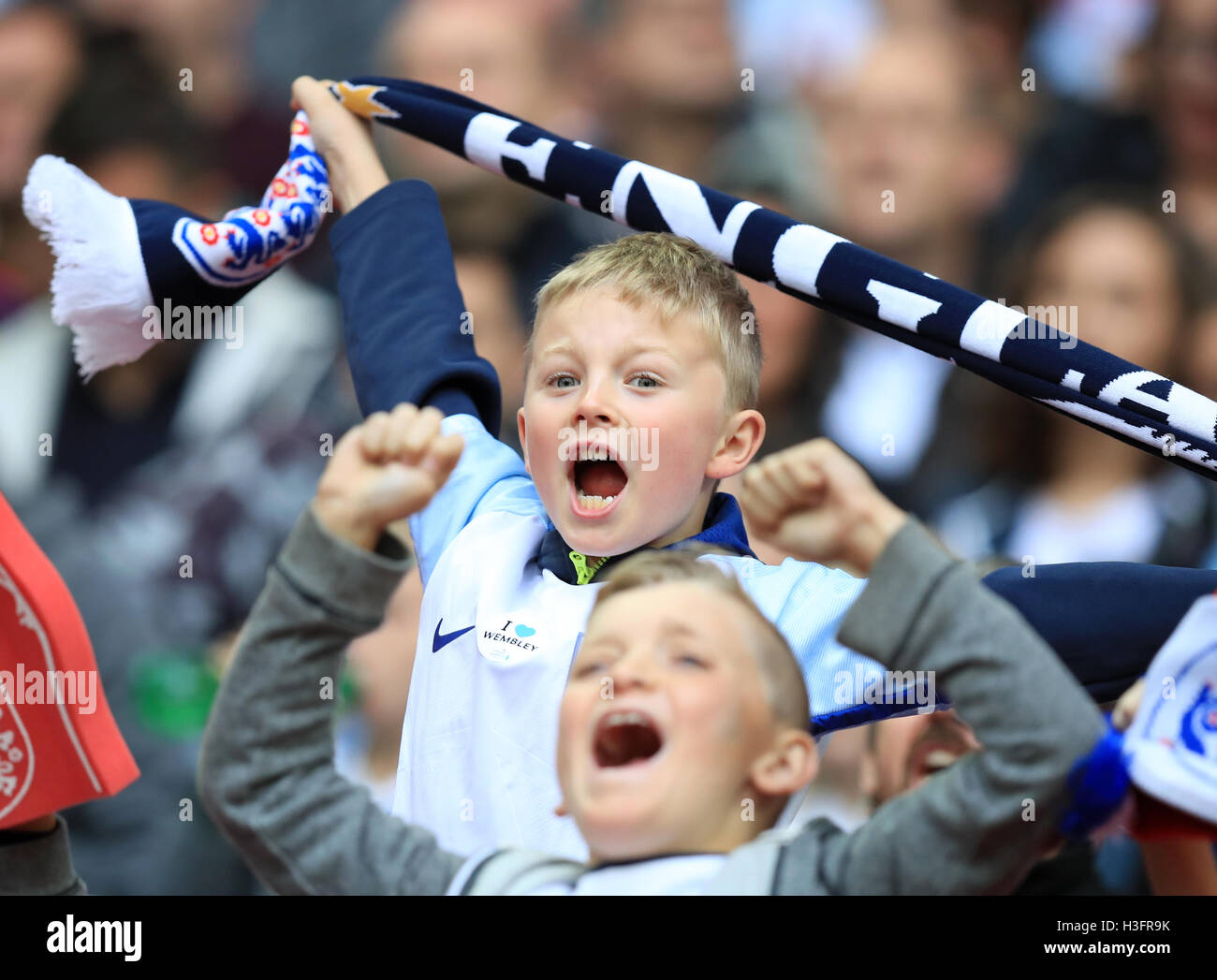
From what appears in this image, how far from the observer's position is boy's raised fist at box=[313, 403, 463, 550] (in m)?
1.08

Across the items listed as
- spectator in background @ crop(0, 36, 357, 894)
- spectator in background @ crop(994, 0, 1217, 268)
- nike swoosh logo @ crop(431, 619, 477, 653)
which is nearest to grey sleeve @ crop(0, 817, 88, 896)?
nike swoosh logo @ crop(431, 619, 477, 653)

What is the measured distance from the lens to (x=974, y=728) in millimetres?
1067

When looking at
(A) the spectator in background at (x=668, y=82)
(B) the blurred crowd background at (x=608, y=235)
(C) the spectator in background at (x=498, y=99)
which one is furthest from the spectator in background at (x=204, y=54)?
(A) the spectator in background at (x=668, y=82)

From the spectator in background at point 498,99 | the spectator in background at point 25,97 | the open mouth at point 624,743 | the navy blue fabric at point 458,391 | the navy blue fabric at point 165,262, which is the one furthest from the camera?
the spectator in background at point 25,97

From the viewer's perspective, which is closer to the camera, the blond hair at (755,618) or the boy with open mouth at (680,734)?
the boy with open mouth at (680,734)

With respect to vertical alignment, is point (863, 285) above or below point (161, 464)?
above

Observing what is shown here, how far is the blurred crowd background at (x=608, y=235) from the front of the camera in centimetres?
272

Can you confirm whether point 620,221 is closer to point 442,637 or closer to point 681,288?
point 681,288

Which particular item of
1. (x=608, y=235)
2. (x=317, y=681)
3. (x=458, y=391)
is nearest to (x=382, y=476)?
(x=317, y=681)

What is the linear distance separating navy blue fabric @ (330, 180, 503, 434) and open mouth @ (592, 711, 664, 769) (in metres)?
0.63

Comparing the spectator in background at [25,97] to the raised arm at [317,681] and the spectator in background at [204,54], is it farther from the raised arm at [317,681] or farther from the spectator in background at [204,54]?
the raised arm at [317,681]

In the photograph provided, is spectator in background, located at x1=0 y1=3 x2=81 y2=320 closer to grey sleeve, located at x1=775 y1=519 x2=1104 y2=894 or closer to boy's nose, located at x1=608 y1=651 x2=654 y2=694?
boy's nose, located at x1=608 y1=651 x2=654 y2=694

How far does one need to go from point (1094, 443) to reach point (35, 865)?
6.73 ft

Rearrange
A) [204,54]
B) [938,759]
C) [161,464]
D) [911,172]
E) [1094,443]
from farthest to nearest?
[204,54] → [911,172] → [161,464] → [1094,443] → [938,759]
